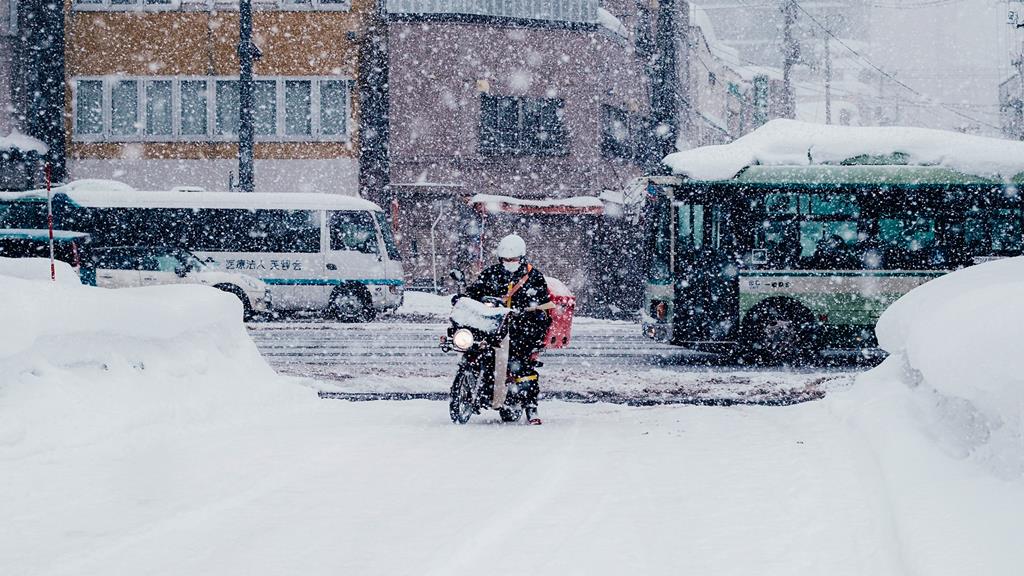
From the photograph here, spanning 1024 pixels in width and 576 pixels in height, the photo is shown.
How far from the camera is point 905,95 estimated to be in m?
78.1

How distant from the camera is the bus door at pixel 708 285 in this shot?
15.8 m

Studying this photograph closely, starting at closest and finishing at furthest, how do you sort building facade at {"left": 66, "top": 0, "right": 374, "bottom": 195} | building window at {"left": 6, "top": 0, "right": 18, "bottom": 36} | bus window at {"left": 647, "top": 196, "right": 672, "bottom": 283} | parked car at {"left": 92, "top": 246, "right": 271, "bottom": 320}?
bus window at {"left": 647, "top": 196, "right": 672, "bottom": 283}, parked car at {"left": 92, "top": 246, "right": 271, "bottom": 320}, building window at {"left": 6, "top": 0, "right": 18, "bottom": 36}, building facade at {"left": 66, "top": 0, "right": 374, "bottom": 195}

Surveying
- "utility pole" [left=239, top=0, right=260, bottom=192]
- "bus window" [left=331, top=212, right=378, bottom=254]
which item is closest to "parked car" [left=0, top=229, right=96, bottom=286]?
"utility pole" [left=239, top=0, right=260, bottom=192]

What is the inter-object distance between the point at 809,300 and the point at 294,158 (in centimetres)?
1966

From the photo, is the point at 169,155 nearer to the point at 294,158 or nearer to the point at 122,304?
the point at 294,158

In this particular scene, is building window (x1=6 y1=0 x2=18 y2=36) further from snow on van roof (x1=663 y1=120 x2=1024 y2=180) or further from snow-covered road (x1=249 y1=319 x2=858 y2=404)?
snow on van roof (x1=663 y1=120 x2=1024 y2=180)

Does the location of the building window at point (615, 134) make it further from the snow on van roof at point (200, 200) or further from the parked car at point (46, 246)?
the parked car at point (46, 246)

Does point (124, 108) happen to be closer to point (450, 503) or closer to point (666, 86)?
point (666, 86)

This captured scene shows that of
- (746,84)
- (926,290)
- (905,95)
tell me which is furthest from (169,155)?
(905,95)

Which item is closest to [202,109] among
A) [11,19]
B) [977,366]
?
[11,19]

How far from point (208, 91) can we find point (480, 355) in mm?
24562

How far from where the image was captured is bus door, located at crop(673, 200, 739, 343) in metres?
15.8

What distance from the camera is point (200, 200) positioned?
82.6 feet

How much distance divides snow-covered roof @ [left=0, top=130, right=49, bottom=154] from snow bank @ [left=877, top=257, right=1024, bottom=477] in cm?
2842
